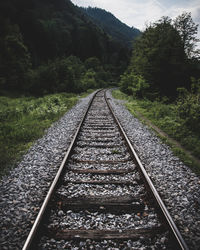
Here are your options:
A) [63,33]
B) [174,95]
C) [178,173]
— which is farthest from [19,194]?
[63,33]

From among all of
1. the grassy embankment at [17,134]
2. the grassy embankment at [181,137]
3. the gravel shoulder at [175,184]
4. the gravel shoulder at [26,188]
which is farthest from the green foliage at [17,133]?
the grassy embankment at [181,137]

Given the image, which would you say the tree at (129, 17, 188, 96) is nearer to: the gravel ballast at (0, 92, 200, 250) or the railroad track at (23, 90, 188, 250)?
the gravel ballast at (0, 92, 200, 250)

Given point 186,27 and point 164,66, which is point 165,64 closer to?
point 164,66

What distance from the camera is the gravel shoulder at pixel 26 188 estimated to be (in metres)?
2.35

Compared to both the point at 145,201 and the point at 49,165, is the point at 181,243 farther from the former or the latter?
the point at 49,165

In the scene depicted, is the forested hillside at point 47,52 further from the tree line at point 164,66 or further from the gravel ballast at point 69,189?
the gravel ballast at point 69,189

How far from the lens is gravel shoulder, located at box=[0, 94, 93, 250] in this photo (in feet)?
7.70

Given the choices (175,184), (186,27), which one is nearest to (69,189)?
(175,184)

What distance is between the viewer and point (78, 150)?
16.4ft

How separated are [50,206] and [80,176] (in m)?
1.04

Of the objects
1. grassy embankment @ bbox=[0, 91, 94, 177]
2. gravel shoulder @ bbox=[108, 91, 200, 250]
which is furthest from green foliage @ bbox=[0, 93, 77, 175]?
gravel shoulder @ bbox=[108, 91, 200, 250]

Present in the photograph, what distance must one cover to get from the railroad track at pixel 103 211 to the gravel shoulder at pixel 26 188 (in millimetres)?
278

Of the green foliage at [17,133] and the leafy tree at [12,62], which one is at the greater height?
the leafy tree at [12,62]

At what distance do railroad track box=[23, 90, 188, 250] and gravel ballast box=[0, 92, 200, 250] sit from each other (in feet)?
0.15
